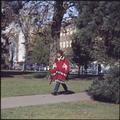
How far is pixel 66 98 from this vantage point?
17.6 m

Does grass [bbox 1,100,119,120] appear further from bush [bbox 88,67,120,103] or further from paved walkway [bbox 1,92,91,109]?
paved walkway [bbox 1,92,91,109]

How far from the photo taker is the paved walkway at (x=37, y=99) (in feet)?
52.1

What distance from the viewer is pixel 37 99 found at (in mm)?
17375

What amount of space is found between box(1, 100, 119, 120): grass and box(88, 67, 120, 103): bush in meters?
0.33

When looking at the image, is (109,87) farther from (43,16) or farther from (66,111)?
(43,16)

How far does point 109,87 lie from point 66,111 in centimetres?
237

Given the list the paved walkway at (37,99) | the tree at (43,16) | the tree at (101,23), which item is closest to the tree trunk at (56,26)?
the tree at (43,16)

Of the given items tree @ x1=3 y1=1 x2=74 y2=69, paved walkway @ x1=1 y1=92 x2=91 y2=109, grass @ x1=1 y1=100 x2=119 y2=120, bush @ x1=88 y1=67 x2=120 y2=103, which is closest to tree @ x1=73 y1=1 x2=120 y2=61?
bush @ x1=88 y1=67 x2=120 y2=103

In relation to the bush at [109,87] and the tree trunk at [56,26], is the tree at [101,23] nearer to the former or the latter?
the bush at [109,87]

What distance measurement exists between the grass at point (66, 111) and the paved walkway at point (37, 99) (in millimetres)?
982

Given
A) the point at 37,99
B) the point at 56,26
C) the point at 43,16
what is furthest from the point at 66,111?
the point at 56,26

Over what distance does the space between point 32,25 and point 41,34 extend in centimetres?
302

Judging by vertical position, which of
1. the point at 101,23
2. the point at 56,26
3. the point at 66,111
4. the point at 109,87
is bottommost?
the point at 66,111

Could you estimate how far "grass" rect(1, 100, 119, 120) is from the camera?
12742 millimetres
